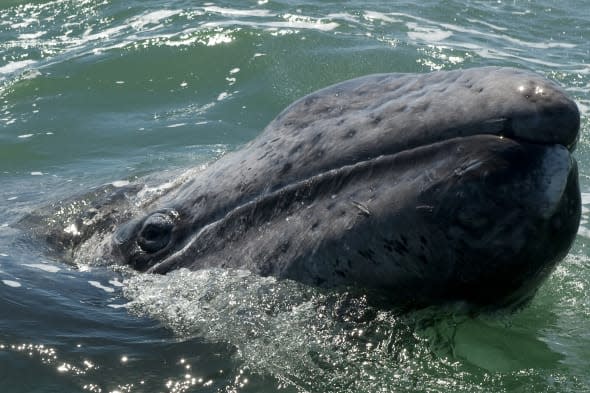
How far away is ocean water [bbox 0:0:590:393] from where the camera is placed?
553 centimetres

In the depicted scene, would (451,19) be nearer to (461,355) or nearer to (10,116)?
(10,116)

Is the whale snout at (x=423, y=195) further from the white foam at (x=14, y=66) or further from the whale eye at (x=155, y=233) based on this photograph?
the white foam at (x=14, y=66)

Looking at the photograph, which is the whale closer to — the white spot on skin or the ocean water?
the ocean water

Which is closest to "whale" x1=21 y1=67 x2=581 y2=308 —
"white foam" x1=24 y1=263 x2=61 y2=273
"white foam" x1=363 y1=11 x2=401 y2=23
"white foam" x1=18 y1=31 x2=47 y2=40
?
"white foam" x1=24 y1=263 x2=61 y2=273

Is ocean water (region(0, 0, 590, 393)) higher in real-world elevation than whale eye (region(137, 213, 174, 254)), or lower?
lower

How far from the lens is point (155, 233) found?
6688mm

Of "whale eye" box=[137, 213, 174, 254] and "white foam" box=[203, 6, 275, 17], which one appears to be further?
"white foam" box=[203, 6, 275, 17]

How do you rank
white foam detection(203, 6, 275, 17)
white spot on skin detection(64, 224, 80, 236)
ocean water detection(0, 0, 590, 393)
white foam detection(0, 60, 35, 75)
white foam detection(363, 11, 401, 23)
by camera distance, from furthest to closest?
white foam detection(203, 6, 275, 17), white foam detection(363, 11, 401, 23), white foam detection(0, 60, 35, 75), white spot on skin detection(64, 224, 80, 236), ocean water detection(0, 0, 590, 393)

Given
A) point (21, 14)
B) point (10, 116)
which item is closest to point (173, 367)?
point (10, 116)

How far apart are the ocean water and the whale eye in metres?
0.24

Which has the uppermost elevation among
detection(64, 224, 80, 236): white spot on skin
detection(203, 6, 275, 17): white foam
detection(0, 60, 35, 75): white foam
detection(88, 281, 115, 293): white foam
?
detection(88, 281, 115, 293): white foam

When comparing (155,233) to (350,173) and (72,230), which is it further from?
(350,173)

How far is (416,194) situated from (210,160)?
17.4 feet

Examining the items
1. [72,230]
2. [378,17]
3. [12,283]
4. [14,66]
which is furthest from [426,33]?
[12,283]
